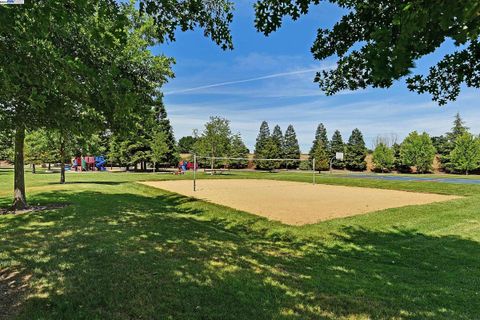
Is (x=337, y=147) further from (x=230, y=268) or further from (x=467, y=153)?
(x=230, y=268)

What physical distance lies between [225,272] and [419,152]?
200 ft

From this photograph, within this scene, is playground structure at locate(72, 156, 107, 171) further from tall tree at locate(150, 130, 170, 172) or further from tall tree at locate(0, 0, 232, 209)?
tall tree at locate(0, 0, 232, 209)

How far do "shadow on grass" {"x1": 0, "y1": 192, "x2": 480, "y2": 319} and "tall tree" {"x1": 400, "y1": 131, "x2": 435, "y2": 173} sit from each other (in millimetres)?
54508

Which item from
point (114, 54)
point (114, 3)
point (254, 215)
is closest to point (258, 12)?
point (114, 3)

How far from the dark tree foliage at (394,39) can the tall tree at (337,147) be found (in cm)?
6544

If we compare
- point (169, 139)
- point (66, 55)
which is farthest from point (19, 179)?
point (169, 139)

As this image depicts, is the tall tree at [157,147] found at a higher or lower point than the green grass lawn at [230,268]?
higher

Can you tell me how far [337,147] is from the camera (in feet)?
230

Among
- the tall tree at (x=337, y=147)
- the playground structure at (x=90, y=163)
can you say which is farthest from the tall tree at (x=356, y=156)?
the playground structure at (x=90, y=163)

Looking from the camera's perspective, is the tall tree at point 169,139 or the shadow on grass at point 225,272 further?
the tall tree at point 169,139

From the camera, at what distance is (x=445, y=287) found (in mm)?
5461

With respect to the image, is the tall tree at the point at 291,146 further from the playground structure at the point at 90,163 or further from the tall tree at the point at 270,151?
the playground structure at the point at 90,163

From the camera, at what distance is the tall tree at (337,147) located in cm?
6769

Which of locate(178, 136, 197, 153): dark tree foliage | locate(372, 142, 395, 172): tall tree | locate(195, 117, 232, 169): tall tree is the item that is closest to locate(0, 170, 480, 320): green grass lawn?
locate(195, 117, 232, 169): tall tree
